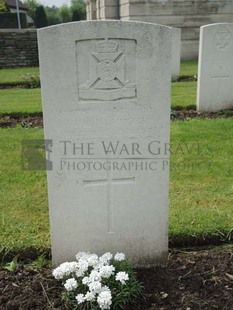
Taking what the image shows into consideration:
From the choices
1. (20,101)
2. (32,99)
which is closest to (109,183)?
(20,101)

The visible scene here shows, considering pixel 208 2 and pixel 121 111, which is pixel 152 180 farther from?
pixel 208 2

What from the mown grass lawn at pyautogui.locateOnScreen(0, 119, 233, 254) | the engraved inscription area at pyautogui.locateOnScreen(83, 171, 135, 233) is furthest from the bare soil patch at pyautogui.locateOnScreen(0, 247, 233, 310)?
the engraved inscription area at pyautogui.locateOnScreen(83, 171, 135, 233)

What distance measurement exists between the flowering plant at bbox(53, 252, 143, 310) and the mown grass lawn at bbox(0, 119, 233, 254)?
0.67 meters

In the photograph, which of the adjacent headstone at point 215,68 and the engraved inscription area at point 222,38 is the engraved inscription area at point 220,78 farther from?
the engraved inscription area at point 222,38

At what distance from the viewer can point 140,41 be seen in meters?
2.23

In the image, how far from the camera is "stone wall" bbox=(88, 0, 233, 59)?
16938 millimetres

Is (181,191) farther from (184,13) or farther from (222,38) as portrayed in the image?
(184,13)

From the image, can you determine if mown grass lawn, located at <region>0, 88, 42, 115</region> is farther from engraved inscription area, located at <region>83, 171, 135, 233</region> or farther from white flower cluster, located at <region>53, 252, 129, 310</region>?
white flower cluster, located at <region>53, 252, 129, 310</region>

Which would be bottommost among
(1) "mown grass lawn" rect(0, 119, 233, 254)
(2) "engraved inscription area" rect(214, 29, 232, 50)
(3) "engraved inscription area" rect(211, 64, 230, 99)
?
(1) "mown grass lawn" rect(0, 119, 233, 254)

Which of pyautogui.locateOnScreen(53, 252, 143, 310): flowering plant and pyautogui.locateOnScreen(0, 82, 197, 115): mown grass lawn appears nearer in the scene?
pyautogui.locateOnScreen(53, 252, 143, 310): flowering plant

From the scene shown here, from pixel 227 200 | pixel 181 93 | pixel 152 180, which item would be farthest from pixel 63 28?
pixel 181 93

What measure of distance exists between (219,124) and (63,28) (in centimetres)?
477

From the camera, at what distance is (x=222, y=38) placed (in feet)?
23.1

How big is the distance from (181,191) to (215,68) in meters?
4.11
